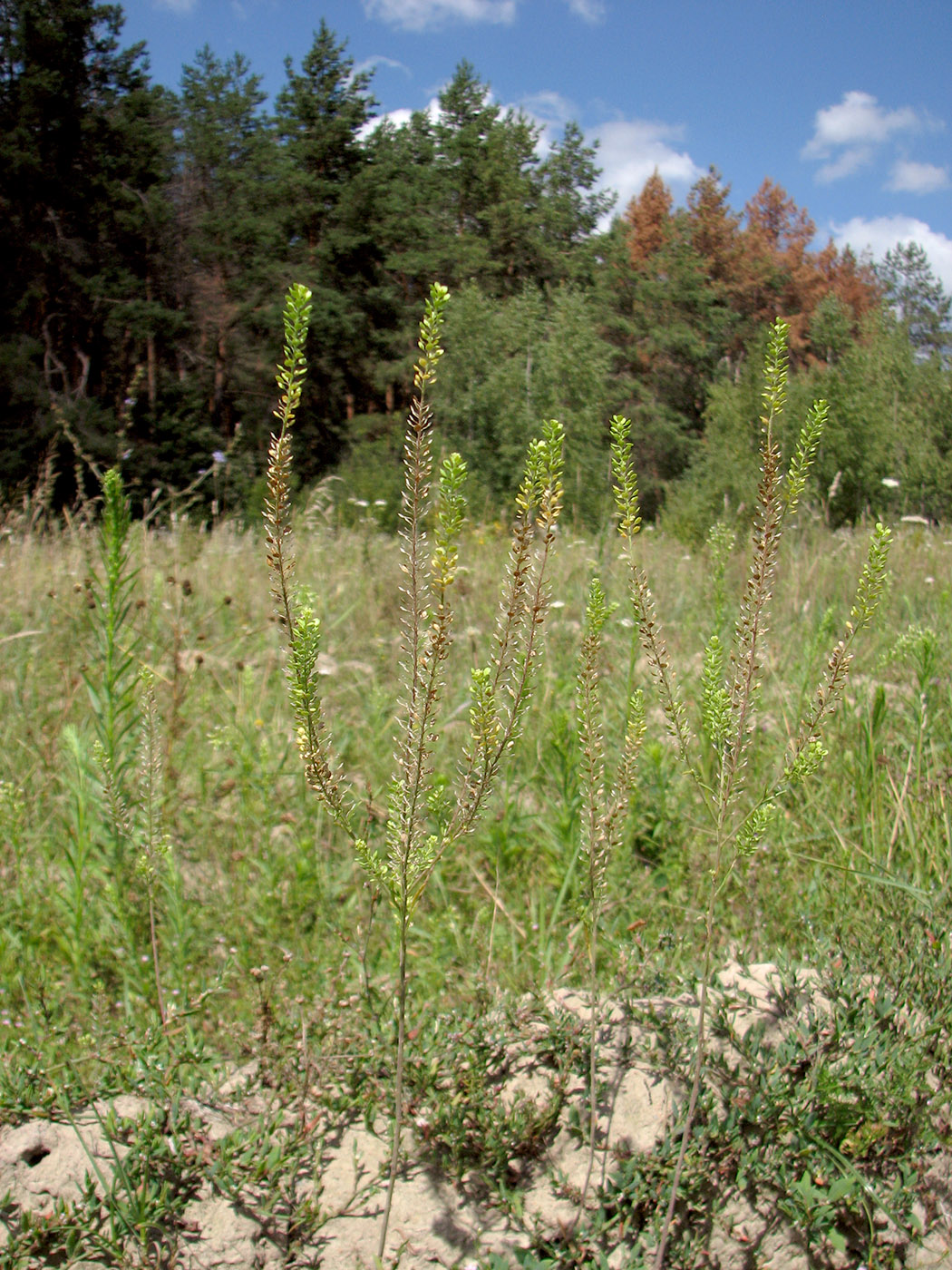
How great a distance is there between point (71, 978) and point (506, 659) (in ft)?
6.00

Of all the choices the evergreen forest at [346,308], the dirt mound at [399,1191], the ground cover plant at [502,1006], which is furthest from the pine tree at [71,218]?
the dirt mound at [399,1191]

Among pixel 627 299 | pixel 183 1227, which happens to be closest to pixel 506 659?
pixel 183 1227


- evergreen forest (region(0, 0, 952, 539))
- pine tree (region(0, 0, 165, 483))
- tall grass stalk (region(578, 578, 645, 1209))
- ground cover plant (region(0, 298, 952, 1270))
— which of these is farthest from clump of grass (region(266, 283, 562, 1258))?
pine tree (region(0, 0, 165, 483))

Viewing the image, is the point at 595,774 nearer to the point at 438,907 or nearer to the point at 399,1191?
the point at 399,1191

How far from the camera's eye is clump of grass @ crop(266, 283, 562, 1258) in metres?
0.93

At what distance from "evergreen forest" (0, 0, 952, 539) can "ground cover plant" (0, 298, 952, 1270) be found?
929cm

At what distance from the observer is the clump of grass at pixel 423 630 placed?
93 cm

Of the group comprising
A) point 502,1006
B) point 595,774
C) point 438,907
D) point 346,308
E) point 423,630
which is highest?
point 346,308

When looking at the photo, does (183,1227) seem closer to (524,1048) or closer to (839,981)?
→ (524,1048)

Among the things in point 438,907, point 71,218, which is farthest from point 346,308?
point 438,907

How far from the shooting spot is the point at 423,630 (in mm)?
1058

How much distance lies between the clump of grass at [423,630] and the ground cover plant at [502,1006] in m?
0.02

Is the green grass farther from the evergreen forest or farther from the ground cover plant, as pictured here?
the evergreen forest

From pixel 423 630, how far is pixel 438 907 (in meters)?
1.69
